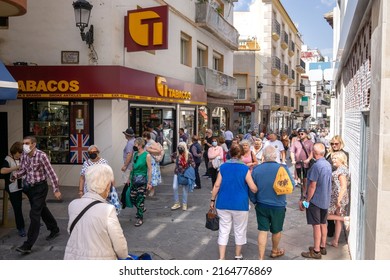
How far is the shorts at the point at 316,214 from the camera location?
5289 mm

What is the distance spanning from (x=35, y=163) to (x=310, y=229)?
466cm

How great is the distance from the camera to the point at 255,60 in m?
26.5

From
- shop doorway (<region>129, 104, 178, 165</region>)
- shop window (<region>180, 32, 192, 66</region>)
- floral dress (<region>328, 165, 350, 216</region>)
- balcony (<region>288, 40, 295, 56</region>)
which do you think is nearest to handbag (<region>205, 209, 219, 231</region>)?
floral dress (<region>328, 165, 350, 216</region>)

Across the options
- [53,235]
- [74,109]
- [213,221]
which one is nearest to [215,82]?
[74,109]

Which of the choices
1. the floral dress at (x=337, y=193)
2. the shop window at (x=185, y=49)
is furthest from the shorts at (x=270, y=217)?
the shop window at (x=185, y=49)

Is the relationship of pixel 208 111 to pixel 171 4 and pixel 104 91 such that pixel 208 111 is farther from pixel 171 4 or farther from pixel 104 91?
pixel 104 91

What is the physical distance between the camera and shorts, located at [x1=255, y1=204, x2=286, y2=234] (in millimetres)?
4978

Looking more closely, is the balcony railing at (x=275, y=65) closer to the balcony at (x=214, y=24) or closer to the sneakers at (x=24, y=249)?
the balcony at (x=214, y=24)

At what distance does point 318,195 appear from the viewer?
17.2ft

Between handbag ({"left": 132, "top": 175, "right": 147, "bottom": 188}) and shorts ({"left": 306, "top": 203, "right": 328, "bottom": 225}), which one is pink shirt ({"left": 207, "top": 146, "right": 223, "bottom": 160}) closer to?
handbag ({"left": 132, "top": 175, "right": 147, "bottom": 188})

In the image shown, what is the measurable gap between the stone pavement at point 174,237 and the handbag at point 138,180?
0.75m

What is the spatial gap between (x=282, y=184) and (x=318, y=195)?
0.72 meters

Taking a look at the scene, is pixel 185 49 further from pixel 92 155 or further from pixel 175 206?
pixel 92 155
